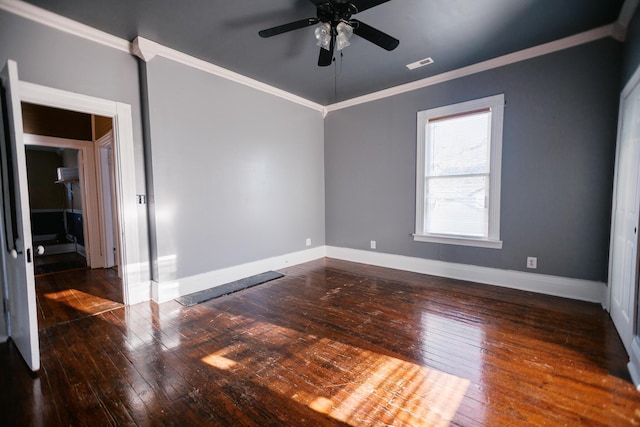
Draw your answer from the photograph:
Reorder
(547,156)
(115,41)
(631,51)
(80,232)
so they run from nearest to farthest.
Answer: (631,51), (115,41), (547,156), (80,232)

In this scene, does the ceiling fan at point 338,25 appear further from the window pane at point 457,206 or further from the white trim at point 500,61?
the window pane at point 457,206

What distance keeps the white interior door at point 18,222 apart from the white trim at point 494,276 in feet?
12.8

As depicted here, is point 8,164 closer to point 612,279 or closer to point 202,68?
point 202,68

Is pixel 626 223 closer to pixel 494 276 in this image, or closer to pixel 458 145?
pixel 494 276

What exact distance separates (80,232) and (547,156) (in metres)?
7.80

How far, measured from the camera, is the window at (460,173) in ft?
11.2

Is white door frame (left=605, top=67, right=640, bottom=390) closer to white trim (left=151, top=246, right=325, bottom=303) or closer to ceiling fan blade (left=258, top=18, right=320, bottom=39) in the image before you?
ceiling fan blade (left=258, top=18, right=320, bottom=39)

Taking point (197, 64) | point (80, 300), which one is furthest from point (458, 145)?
point (80, 300)

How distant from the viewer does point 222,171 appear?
11.7 feet

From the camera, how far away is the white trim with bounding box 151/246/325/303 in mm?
3098

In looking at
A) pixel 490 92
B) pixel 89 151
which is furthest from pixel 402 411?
pixel 89 151

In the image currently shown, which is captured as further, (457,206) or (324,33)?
(457,206)

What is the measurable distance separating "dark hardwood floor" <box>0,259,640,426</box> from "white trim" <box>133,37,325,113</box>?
267 cm

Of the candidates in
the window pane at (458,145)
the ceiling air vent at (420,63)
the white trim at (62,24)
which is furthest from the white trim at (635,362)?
the white trim at (62,24)
